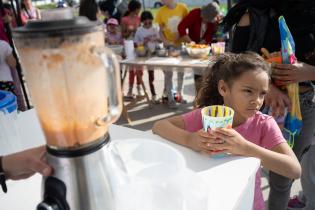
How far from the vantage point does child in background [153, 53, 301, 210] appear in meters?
0.98

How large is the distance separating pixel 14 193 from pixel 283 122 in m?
1.15

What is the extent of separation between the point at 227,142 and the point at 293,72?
0.59 metres

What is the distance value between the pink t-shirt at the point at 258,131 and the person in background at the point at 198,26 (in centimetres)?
247

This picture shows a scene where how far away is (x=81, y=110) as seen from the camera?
0.58 meters

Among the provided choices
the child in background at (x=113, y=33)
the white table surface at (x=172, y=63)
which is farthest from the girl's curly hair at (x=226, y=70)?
the child in background at (x=113, y=33)

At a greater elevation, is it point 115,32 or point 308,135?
point 115,32

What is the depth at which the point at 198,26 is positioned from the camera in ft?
11.7

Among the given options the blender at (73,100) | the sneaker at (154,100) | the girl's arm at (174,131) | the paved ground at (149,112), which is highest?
the blender at (73,100)

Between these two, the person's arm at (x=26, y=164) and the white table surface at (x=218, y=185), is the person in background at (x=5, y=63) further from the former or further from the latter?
the person's arm at (x=26, y=164)

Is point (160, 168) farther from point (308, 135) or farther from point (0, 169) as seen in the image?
point (308, 135)

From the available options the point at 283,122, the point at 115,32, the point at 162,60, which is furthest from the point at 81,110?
the point at 115,32

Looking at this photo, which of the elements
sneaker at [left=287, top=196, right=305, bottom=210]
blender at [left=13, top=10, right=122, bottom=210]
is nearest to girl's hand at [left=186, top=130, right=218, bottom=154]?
blender at [left=13, top=10, right=122, bottom=210]

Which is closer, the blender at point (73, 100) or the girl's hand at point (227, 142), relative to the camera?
the blender at point (73, 100)

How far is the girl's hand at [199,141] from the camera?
0.97 meters
